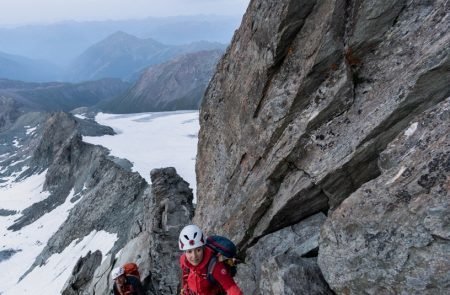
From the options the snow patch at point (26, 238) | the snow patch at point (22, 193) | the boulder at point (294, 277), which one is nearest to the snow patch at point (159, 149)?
the snow patch at point (26, 238)

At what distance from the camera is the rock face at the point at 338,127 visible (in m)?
8.46

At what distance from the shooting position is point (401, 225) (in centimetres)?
836

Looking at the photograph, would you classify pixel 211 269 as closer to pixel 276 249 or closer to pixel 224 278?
pixel 224 278

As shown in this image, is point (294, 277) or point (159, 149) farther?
point (159, 149)

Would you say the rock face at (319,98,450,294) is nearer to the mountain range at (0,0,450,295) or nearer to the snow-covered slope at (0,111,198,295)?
the mountain range at (0,0,450,295)

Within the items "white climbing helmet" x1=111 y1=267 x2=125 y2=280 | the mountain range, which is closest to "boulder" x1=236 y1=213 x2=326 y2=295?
the mountain range

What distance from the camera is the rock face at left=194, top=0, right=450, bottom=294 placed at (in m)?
8.46

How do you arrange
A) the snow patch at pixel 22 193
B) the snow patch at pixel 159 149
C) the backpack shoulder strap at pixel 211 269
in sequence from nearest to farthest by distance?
the backpack shoulder strap at pixel 211 269, the snow patch at pixel 159 149, the snow patch at pixel 22 193

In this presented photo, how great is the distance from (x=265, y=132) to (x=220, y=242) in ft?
19.6

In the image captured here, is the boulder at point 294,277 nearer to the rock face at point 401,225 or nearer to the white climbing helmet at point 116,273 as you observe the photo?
the rock face at point 401,225

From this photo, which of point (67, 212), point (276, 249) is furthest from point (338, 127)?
point (67, 212)

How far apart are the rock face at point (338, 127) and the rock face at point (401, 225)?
3 cm

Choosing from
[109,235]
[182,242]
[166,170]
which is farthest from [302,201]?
[109,235]

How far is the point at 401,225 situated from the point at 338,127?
477 centimetres
